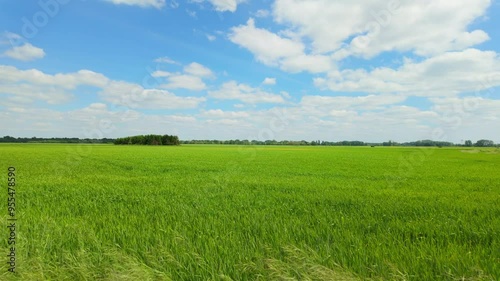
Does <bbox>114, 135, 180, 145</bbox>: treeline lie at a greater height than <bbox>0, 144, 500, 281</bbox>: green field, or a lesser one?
greater

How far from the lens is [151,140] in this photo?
138 meters

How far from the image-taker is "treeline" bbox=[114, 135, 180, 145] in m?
138

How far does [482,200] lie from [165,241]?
11.1 m

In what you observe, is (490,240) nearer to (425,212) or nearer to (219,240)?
(425,212)

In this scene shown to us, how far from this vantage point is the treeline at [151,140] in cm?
13812

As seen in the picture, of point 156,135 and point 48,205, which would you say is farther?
point 156,135

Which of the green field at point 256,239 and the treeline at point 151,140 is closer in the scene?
the green field at point 256,239

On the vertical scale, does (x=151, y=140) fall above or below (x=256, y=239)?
above

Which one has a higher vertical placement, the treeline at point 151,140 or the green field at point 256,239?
the treeline at point 151,140

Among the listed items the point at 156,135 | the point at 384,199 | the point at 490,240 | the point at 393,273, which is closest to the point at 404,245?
the point at 393,273

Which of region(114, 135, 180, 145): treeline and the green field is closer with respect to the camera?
the green field

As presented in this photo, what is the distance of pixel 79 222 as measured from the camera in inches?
281

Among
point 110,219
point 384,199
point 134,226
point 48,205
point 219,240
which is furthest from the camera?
point 384,199

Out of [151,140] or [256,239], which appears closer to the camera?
[256,239]
